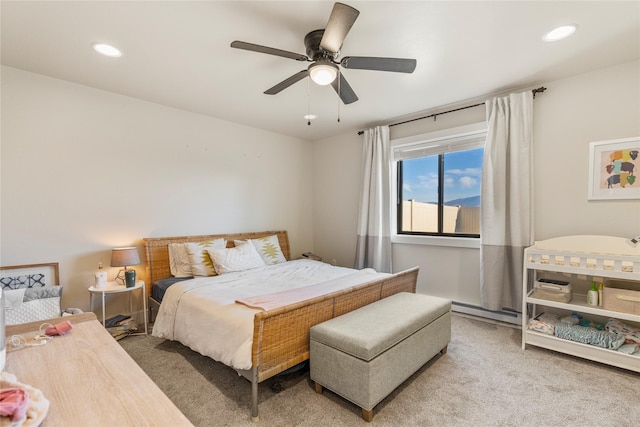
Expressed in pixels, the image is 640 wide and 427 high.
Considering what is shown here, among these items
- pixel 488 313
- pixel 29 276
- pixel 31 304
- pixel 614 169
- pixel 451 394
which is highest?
pixel 614 169

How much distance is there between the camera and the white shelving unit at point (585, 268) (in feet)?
7.55

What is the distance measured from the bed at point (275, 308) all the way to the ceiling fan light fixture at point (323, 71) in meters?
1.55

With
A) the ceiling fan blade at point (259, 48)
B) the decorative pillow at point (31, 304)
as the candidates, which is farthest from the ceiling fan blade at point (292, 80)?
the decorative pillow at point (31, 304)

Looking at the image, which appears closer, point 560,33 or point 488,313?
point 560,33

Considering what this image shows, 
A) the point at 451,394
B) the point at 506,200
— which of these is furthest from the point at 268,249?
the point at 506,200

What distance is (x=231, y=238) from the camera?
13.4ft

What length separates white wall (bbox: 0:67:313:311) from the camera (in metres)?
2.68

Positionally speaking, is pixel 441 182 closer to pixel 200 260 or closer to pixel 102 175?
pixel 200 260

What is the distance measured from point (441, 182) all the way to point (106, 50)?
3.75 metres

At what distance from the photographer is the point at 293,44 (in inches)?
91.0

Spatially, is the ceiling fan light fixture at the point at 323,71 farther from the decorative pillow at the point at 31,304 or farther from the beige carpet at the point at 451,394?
the decorative pillow at the point at 31,304

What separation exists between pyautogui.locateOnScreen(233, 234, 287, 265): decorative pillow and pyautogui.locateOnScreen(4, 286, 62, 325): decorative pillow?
1.87 metres

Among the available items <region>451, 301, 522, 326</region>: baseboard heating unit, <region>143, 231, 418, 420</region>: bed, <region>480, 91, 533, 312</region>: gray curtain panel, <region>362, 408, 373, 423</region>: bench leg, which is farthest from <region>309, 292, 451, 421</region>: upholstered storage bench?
<region>451, 301, 522, 326</region>: baseboard heating unit

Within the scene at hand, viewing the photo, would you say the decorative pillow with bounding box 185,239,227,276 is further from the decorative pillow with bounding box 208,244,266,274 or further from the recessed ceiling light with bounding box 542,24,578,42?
the recessed ceiling light with bounding box 542,24,578,42
